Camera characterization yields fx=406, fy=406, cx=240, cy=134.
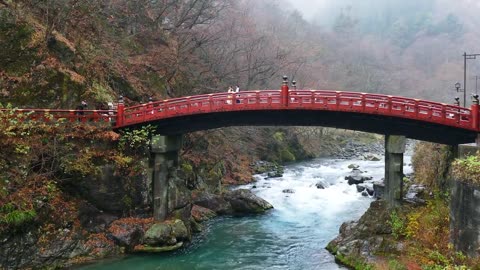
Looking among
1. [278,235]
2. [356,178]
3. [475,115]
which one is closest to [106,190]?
[278,235]

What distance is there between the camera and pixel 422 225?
69.3ft

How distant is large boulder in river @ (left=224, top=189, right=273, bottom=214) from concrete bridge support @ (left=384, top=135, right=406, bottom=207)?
→ 1071cm

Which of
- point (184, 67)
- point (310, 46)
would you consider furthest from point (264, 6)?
point (184, 67)

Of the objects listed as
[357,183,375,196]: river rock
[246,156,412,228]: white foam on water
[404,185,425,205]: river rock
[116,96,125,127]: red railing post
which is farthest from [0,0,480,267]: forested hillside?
[404,185,425,205]: river rock

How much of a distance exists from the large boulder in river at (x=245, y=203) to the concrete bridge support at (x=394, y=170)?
35.1 ft

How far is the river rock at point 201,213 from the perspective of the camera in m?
29.9

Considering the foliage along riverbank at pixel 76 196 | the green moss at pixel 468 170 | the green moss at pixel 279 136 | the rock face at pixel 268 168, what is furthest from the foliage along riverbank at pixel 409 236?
the green moss at pixel 279 136

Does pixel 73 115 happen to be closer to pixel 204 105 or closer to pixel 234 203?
pixel 204 105

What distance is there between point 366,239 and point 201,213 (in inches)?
520

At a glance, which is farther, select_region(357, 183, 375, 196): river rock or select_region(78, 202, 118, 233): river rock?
select_region(357, 183, 375, 196): river rock

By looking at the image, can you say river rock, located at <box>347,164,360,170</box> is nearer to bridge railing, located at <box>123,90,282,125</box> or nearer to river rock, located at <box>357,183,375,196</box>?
river rock, located at <box>357,183,375,196</box>

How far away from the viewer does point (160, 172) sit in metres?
26.7

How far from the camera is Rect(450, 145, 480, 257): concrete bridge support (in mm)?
16406

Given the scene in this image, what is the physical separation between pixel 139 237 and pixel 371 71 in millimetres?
87884
